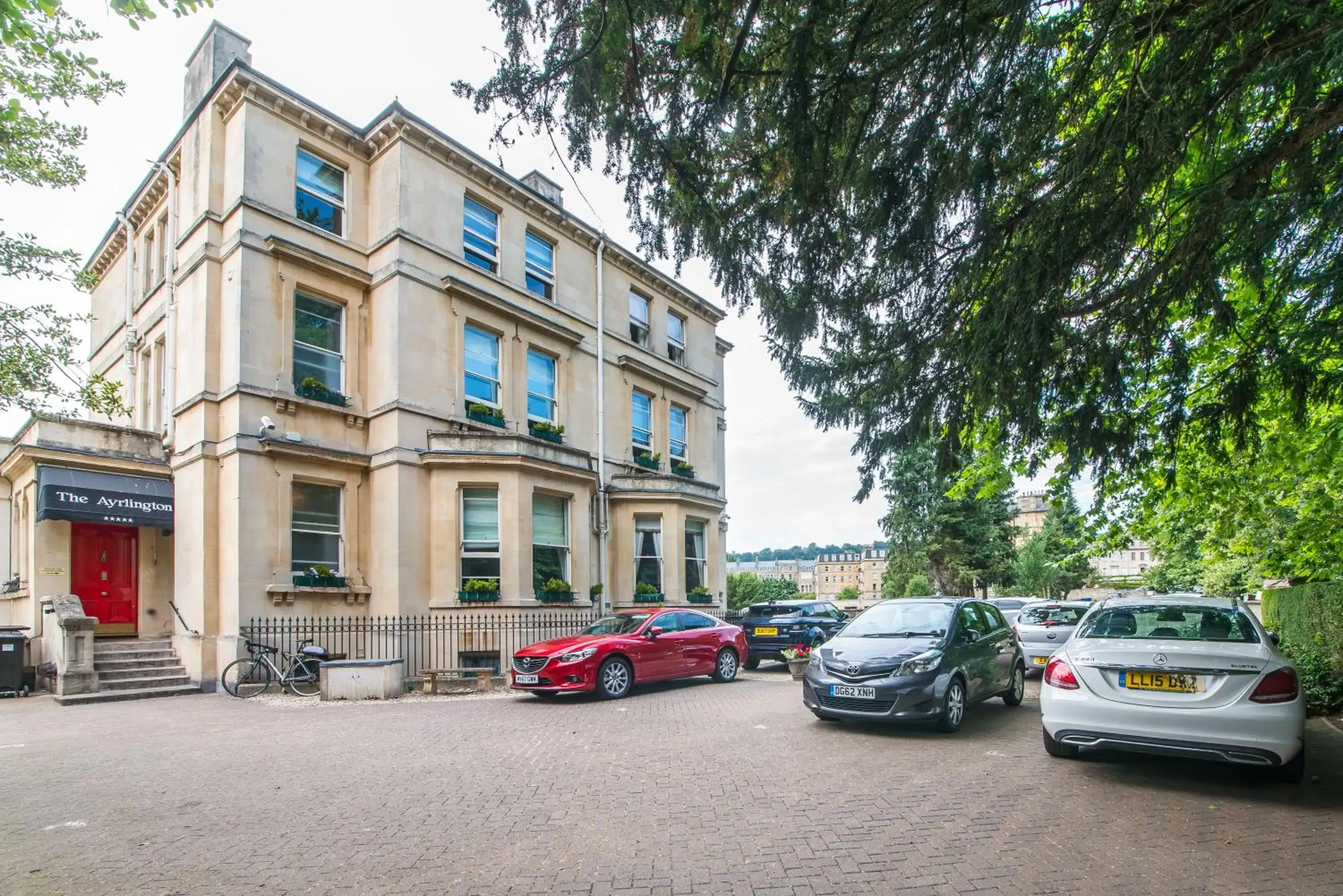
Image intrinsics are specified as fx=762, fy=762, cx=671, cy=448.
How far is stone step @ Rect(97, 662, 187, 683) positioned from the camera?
43.8ft

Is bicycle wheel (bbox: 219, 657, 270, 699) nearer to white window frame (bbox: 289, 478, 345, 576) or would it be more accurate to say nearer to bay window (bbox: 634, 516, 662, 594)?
white window frame (bbox: 289, 478, 345, 576)

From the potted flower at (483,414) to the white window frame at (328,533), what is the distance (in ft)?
10.6

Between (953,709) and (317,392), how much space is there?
43.5 feet

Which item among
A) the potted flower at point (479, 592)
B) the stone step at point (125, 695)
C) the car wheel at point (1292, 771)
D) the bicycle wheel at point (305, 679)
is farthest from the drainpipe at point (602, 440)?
the car wheel at point (1292, 771)

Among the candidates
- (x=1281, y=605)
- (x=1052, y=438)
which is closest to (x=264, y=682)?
(x=1052, y=438)

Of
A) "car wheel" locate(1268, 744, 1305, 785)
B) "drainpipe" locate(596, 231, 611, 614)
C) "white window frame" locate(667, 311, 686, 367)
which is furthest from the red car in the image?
"white window frame" locate(667, 311, 686, 367)

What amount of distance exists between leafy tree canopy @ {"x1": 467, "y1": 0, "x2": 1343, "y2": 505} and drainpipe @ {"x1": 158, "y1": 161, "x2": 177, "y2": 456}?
45.7 feet

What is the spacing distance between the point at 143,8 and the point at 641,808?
640 cm

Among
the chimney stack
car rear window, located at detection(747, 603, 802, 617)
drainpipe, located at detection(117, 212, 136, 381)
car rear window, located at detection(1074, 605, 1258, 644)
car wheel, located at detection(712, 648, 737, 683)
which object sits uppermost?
the chimney stack

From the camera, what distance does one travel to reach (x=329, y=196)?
54.7 feet

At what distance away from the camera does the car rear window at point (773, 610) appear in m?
17.2

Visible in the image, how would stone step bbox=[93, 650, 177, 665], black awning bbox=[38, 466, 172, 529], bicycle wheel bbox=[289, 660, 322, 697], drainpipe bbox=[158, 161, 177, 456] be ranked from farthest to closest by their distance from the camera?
drainpipe bbox=[158, 161, 177, 456]
black awning bbox=[38, 466, 172, 529]
stone step bbox=[93, 650, 177, 665]
bicycle wheel bbox=[289, 660, 322, 697]

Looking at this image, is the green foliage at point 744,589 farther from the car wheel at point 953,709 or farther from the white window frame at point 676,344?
the car wheel at point 953,709

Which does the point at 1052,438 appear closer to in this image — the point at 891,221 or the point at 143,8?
the point at 891,221
